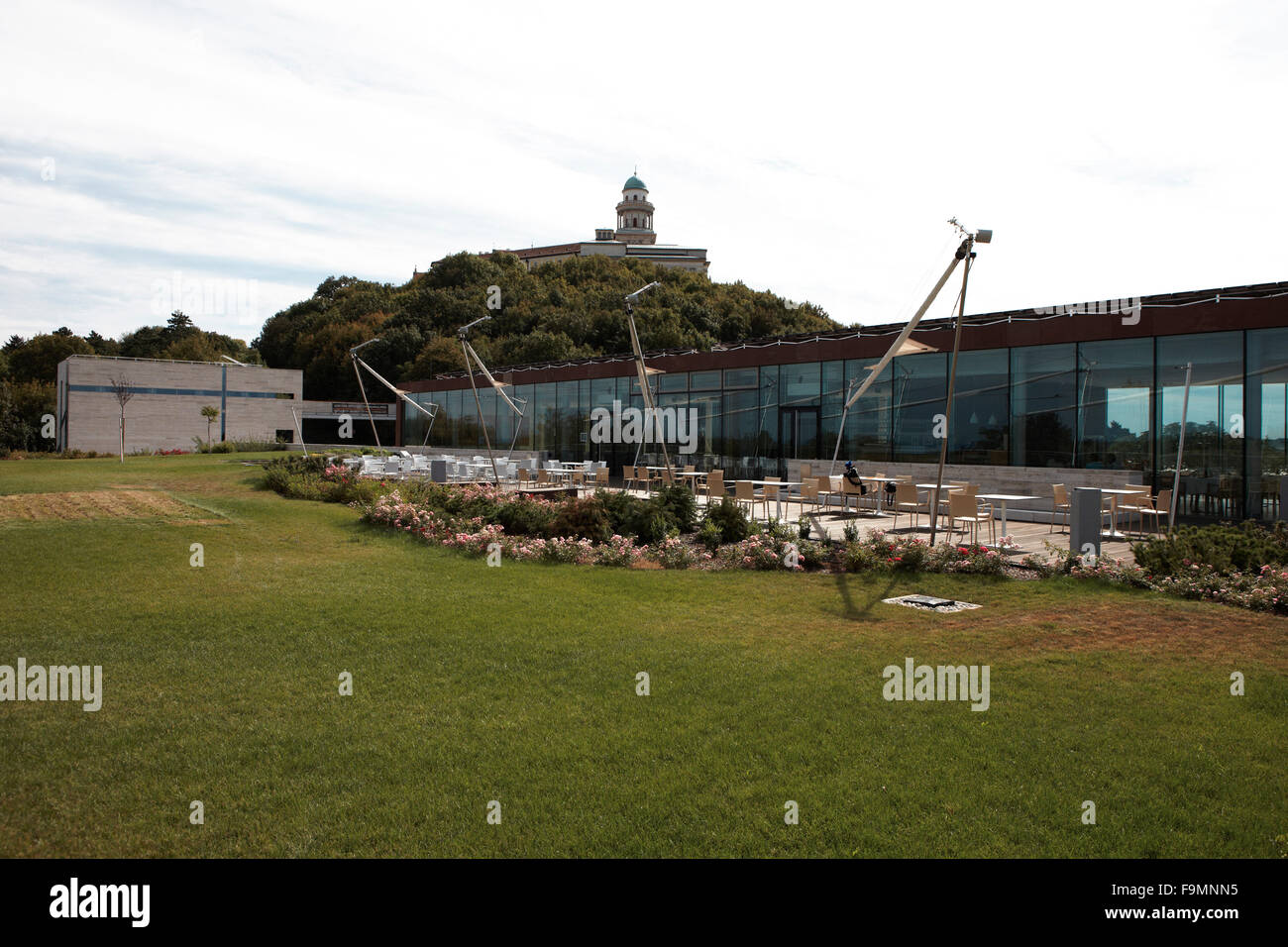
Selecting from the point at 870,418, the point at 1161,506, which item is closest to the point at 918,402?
the point at 870,418

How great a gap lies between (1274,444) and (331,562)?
15613mm

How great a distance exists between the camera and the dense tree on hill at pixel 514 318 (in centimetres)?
6128

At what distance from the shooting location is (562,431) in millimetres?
31359

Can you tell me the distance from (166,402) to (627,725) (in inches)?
2350

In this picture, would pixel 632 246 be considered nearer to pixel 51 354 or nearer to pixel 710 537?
pixel 51 354

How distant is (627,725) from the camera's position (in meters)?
5.04

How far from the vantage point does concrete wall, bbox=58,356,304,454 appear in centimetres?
5256

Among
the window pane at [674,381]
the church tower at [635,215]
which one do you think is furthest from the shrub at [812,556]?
the church tower at [635,215]

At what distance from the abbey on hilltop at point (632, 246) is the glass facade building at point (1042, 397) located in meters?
91.2

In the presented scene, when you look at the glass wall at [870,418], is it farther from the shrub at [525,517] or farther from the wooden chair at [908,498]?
the shrub at [525,517]

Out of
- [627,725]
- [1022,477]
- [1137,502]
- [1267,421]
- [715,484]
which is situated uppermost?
[1267,421]
